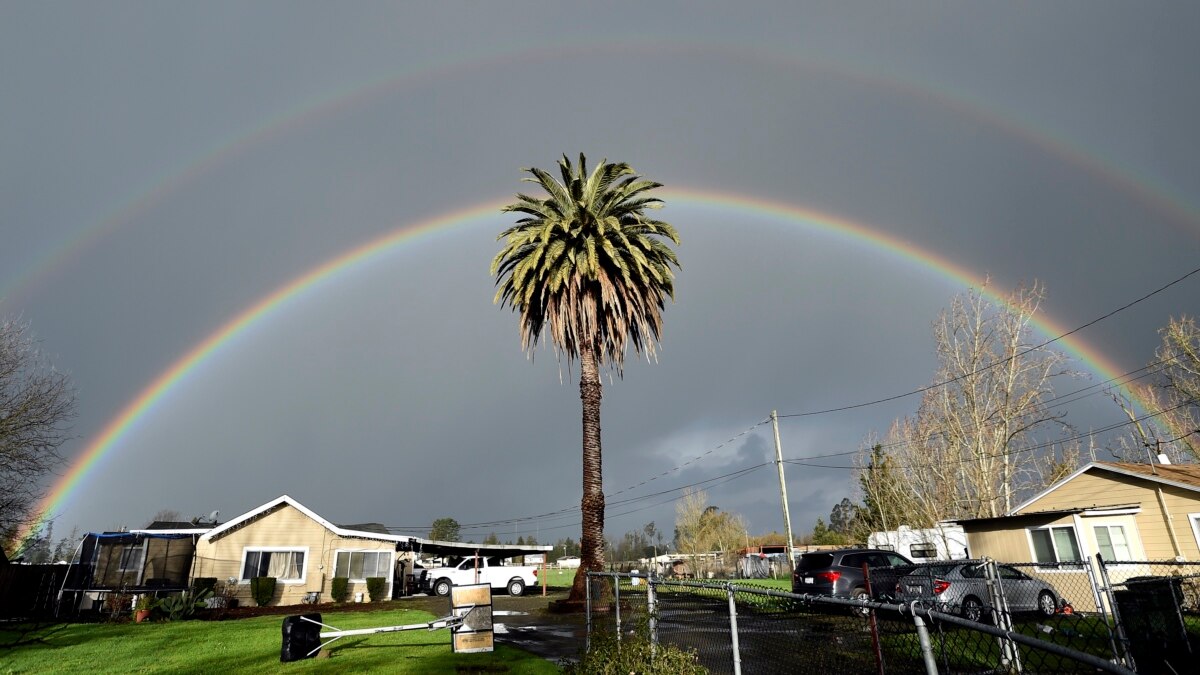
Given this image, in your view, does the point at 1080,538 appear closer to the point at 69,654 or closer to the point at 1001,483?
the point at 1001,483

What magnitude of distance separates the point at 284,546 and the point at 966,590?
1228 inches

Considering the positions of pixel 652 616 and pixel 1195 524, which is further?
pixel 1195 524

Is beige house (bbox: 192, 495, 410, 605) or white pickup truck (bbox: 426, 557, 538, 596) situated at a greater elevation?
beige house (bbox: 192, 495, 410, 605)

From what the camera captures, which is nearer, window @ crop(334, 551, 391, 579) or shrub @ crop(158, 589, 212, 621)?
shrub @ crop(158, 589, 212, 621)

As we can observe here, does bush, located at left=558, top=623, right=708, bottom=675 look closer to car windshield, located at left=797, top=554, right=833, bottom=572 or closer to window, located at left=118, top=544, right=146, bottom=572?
car windshield, located at left=797, top=554, right=833, bottom=572

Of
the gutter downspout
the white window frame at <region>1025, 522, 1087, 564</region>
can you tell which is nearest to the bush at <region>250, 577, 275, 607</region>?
the white window frame at <region>1025, 522, 1087, 564</region>

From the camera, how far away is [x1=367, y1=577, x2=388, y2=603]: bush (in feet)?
112

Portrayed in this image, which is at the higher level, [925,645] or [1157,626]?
[925,645]

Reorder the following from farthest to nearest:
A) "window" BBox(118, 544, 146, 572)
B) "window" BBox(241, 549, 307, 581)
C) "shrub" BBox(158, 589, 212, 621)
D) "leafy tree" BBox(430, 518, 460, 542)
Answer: "leafy tree" BBox(430, 518, 460, 542)
"window" BBox(241, 549, 307, 581)
"window" BBox(118, 544, 146, 572)
"shrub" BBox(158, 589, 212, 621)

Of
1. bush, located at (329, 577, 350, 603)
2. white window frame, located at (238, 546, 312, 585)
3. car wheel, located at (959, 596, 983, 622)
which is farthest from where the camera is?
bush, located at (329, 577, 350, 603)

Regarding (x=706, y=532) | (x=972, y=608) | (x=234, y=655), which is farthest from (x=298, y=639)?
(x=706, y=532)

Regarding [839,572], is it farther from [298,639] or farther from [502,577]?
[502,577]

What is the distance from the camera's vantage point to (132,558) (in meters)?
29.9

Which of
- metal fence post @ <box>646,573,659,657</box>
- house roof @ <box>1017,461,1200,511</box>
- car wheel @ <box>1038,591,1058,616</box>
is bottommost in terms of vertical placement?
car wheel @ <box>1038,591,1058,616</box>
